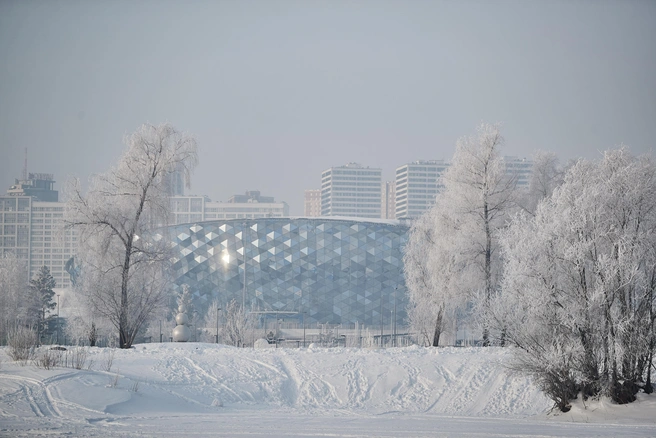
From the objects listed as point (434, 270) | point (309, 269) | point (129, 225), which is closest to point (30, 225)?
point (309, 269)

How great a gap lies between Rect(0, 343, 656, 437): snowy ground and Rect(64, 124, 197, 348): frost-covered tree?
7.60 meters

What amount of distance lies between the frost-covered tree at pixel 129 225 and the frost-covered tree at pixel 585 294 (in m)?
16.5

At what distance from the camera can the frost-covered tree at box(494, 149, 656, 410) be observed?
17625mm

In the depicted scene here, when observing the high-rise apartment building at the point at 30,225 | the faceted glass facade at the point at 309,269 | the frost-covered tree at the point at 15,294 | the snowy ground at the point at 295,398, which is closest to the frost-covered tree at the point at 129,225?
the snowy ground at the point at 295,398

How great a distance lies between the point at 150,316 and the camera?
31.8 metres

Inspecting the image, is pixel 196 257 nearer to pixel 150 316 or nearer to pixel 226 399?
pixel 150 316

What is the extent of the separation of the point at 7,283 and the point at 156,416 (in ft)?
160

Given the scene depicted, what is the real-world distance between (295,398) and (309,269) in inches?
2246

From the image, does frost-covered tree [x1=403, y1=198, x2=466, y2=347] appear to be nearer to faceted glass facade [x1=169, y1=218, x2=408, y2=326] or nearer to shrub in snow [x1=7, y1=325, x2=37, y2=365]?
shrub in snow [x1=7, y1=325, x2=37, y2=365]

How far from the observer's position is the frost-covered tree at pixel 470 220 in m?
30.4

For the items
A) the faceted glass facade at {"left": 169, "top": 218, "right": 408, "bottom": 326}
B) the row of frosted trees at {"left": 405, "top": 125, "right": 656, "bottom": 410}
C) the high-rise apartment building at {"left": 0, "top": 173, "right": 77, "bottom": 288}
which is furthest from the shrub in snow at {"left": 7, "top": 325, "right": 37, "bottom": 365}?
the high-rise apartment building at {"left": 0, "top": 173, "right": 77, "bottom": 288}

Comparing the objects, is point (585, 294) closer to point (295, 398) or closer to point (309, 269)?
point (295, 398)

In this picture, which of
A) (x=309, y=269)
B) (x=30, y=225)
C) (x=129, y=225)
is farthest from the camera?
(x=30, y=225)

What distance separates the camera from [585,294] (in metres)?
17.8
